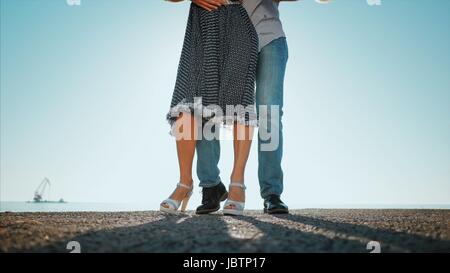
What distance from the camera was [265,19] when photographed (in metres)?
4.08

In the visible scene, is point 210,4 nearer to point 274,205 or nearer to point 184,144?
point 184,144

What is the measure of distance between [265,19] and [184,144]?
1.51 m

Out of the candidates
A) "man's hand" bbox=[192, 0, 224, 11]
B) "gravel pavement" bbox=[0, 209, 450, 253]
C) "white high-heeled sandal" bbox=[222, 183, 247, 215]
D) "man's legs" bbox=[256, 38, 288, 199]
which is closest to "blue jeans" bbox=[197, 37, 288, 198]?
"man's legs" bbox=[256, 38, 288, 199]

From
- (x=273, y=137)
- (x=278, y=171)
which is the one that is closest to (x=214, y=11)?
(x=273, y=137)

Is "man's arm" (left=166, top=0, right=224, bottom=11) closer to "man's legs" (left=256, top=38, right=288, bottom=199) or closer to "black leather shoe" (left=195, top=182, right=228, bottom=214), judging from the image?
"man's legs" (left=256, top=38, right=288, bottom=199)

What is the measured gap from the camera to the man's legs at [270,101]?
153 inches

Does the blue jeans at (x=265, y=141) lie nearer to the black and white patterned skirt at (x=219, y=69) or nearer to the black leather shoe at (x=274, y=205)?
the black leather shoe at (x=274, y=205)

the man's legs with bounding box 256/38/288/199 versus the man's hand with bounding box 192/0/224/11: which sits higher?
the man's hand with bounding box 192/0/224/11

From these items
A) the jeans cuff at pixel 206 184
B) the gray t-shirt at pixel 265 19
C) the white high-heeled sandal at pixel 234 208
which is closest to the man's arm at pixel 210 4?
the gray t-shirt at pixel 265 19

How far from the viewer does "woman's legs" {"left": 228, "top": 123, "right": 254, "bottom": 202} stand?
3530mm

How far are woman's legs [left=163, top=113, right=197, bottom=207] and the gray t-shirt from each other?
1074 mm
